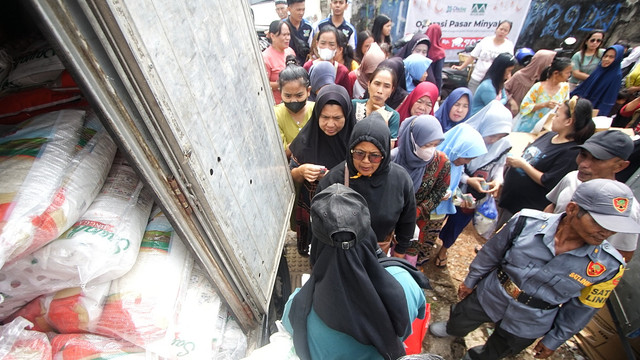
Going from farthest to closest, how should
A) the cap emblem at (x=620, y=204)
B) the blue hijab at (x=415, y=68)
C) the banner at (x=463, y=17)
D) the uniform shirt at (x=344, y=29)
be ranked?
the banner at (x=463, y=17) < the uniform shirt at (x=344, y=29) < the blue hijab at (x=415, y=68) < the cap emblem at (x=620, y=204)

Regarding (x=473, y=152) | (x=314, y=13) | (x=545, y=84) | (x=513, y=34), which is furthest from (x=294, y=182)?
(x=513, y=34)

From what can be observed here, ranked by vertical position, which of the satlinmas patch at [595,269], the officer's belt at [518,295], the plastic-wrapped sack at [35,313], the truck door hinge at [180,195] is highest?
the truck door hinge at [180,195]

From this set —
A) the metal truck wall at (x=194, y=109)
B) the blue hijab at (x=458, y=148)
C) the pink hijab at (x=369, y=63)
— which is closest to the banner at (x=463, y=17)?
the pink hijab at (x=369, y=63)

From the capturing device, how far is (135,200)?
131 centimetres

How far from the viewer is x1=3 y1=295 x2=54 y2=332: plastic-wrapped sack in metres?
1.17

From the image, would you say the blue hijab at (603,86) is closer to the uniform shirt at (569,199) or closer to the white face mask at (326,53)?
the uniform shirt at (569,199)

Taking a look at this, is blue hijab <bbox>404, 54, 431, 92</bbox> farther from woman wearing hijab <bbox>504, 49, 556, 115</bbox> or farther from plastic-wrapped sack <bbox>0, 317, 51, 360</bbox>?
plastic-wrapped sack <bbox>0, 317, 51, 360</bbox>

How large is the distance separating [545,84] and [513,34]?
16.9 ft

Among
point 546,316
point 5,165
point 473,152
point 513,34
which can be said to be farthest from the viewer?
point 513,34

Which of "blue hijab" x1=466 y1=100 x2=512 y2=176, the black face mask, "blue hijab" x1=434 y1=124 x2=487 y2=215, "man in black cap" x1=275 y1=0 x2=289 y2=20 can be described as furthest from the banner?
the black face mask

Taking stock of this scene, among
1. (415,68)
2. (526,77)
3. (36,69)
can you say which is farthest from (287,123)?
(526,77)

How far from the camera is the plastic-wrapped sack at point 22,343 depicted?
102cm

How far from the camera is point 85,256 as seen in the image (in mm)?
1056

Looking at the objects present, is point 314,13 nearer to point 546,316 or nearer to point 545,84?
point 545,84
